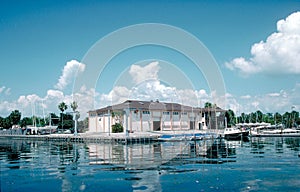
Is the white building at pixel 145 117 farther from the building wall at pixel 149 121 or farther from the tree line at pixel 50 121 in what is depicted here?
the tree line at pixel 50 121

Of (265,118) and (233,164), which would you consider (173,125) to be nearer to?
(233,164)

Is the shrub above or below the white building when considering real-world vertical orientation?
below

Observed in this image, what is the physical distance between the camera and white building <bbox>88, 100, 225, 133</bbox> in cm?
8750

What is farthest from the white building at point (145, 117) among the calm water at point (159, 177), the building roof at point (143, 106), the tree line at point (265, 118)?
the calm water at point (159, 177)

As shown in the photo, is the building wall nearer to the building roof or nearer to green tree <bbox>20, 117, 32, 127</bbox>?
the building roof

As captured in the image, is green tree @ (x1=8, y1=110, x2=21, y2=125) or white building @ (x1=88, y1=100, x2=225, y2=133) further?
green tree @ (x1=8, y1=110, x2=21, y2=125)

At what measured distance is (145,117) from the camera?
8962 centimetres

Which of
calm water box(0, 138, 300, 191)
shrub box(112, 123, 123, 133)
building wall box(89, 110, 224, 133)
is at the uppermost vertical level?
building wall box(89, 110, 224, 133)

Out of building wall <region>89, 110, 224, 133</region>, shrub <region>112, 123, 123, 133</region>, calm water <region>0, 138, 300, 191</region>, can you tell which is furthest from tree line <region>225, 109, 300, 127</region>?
calm water <region>0, 138, 300, 191</region>

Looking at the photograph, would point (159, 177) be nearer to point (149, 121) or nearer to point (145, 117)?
point (145, 117)

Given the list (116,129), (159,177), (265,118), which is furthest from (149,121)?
(265,118)

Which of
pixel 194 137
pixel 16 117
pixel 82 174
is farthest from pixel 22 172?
pixel 16 117

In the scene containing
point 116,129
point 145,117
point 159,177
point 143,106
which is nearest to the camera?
point 159,177

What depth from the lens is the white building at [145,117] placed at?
3445 inches
